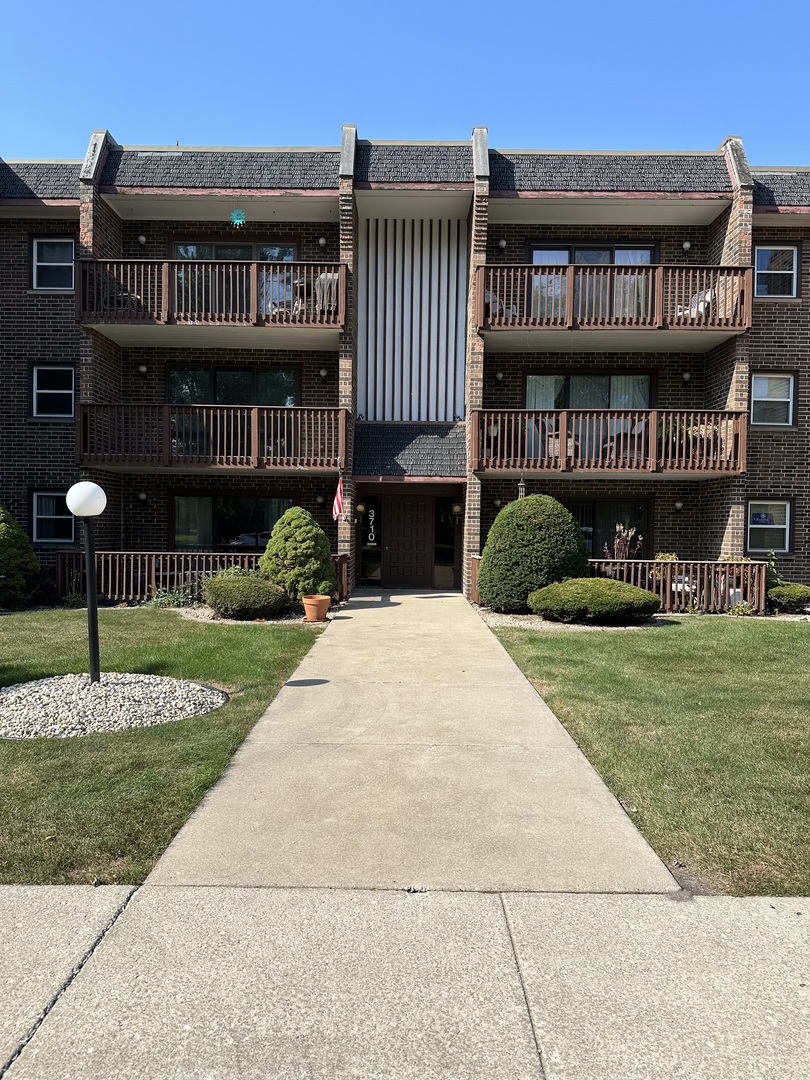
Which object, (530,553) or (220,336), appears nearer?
(530,553)

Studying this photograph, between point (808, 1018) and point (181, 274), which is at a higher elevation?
point (181, 274)

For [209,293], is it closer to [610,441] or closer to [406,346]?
[406,346]

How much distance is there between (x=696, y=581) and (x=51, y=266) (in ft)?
52.2

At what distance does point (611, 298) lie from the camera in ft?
46.3

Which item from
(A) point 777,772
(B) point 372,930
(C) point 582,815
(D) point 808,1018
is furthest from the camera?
(A) point 777,772

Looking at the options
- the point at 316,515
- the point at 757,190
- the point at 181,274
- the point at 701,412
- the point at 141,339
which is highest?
the point at 757,190

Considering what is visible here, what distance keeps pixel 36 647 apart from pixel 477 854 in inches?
293

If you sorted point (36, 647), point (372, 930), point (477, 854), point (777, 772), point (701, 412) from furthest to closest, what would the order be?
point (701, 412) < point (36, 647) < point (777, 772) < point (477, 854) < point (372, 930)

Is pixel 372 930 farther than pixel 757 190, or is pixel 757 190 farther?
pixel 757 190

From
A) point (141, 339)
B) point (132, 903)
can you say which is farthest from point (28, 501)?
point (132, 903)

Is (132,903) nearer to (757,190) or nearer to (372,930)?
(372,930)

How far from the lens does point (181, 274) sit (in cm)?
1431

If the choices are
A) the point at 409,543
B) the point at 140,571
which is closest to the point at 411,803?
the point at 140,571

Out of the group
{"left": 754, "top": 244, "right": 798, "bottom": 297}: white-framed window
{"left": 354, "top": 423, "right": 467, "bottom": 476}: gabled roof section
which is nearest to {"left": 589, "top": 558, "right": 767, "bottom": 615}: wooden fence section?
{"left": 354, "top": 423, "right": 467, "bottom": 476}: gabled roof section
